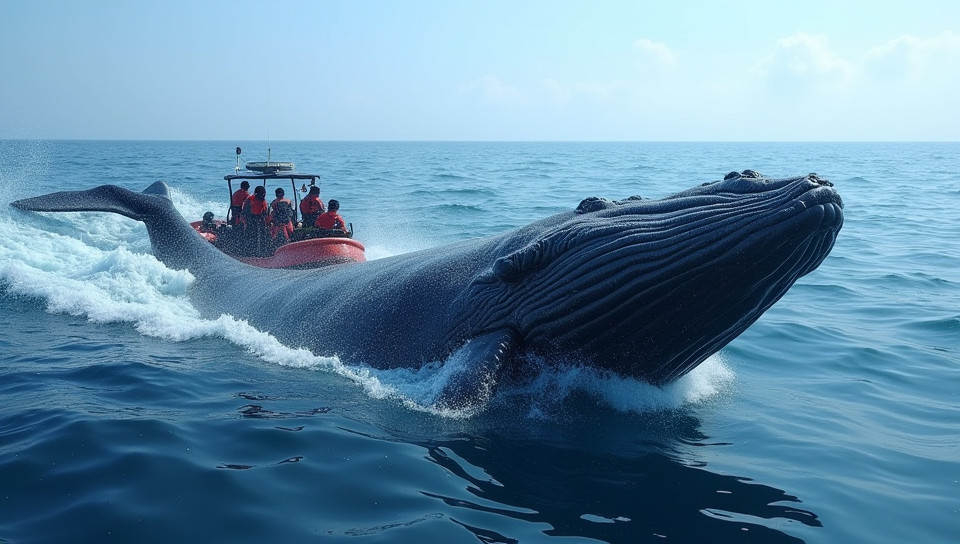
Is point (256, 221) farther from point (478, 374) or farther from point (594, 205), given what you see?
point (478, 374)

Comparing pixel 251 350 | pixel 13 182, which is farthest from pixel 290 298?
pixel 13 182

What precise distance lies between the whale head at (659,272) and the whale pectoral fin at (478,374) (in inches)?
6.9

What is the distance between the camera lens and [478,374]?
22.1 ft

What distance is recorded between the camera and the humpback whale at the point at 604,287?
19.2 feet

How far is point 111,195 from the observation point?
15.2 m

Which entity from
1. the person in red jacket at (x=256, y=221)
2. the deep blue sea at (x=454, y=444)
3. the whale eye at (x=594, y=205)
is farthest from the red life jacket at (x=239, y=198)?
the whale eye at (x=594, y=205)

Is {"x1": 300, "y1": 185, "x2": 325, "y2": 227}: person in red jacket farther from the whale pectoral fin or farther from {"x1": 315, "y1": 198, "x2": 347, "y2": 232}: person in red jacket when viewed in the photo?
the whale pectoral fin

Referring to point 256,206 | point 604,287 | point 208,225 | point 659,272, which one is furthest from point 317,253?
point 659,272

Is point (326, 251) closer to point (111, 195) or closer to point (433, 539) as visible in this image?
point (111, 195)

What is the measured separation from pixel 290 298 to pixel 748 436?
19.4ft

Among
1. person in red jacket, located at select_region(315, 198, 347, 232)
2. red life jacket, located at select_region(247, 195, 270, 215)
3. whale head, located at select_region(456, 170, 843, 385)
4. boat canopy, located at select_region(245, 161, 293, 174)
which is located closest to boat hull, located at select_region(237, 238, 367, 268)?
person in red jacket, located at select_region(315, 198, 347, 232)

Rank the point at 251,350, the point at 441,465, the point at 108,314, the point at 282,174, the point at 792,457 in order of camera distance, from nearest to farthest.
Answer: the point at 441,465, the point at 792,457, the point at 251,350, the point at 108,314, the point at 282,174

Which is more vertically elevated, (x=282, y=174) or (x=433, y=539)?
(x=282, y=174)

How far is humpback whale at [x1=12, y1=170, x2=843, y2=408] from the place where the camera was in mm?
5867
